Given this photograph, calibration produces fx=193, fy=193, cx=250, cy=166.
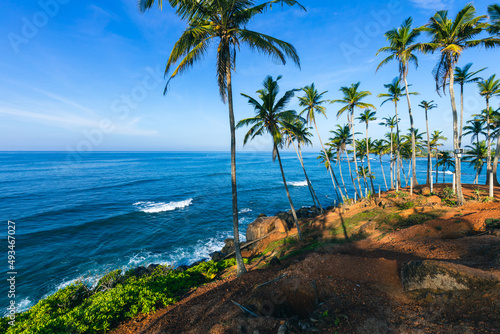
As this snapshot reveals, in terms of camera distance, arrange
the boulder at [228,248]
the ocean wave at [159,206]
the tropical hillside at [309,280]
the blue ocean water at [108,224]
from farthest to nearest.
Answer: the ocean wave at [159,206] < the boulder at [228,248] < the blue ocean water at [108,224] < the tropical hillside at [309,280]

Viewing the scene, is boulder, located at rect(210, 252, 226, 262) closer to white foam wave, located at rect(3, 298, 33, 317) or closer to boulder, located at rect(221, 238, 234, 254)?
boulder, located at rect(221, 238, 234, 254)

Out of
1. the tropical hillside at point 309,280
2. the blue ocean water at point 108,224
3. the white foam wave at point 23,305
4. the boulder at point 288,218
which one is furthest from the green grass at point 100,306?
the boulder at point 288,218

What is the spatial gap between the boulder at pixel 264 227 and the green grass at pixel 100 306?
1049cm

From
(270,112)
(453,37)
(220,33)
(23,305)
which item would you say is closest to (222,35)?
(220,33)

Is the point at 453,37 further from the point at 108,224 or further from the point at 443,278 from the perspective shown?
the point at 108,224

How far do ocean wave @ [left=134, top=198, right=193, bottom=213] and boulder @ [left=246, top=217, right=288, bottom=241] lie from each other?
671 inches

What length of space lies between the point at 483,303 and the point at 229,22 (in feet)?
44.1

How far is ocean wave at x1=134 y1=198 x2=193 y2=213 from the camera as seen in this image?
31378 mm

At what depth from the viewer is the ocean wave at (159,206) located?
103ft

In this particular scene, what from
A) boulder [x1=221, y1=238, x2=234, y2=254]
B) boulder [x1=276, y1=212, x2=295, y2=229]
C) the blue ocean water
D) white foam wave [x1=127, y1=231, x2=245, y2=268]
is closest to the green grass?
the blue ocean water

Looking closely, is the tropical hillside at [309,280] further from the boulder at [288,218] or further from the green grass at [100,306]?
the boulder at [288,218]

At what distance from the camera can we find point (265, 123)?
15.7m

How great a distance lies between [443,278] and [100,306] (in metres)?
11.9

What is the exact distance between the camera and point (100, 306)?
7523 mm
